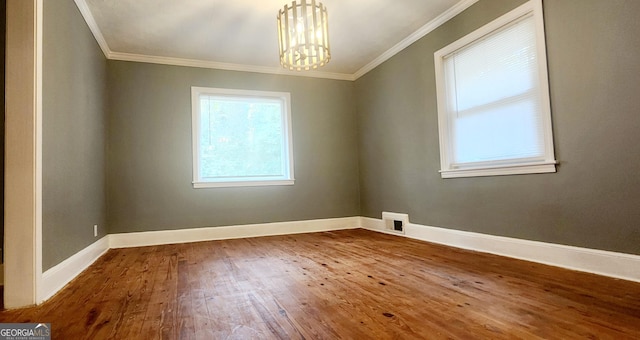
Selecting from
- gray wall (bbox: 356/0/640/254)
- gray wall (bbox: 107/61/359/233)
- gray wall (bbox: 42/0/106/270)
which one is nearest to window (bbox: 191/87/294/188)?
gray wall (bbox: 107/61/359/233)

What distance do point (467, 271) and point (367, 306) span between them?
1.02 meters

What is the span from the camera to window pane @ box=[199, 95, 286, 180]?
14.3ft

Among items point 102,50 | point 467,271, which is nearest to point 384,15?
point 467,271

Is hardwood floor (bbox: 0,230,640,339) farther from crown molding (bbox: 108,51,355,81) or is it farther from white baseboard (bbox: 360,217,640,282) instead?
crown molding (bbox: 108,51,355,81)

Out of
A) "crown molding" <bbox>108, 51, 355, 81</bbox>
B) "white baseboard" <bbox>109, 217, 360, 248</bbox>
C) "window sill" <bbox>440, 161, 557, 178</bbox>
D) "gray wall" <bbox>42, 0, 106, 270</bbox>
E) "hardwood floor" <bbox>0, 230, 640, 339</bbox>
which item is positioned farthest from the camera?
"crown molding" <bbox>108, 51, 355, 81</bbox>

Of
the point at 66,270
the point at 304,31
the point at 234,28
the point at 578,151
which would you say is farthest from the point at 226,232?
the point at 578,151

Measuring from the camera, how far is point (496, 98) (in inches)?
114

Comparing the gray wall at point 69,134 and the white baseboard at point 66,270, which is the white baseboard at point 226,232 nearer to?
the gray wall at point 69,134

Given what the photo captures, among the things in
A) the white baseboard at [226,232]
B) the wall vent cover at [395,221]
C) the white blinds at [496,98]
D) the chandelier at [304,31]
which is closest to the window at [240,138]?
the white baseboard at [226,232]

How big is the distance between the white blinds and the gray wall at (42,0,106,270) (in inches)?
134

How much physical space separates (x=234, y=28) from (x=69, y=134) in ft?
6.20

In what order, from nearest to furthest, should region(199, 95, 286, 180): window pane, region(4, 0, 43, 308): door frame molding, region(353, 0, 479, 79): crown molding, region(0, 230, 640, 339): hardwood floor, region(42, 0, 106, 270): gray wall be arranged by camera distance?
1. region(0, 230, 640, 339): hardwood floor
2. region(4, 0, 43, 308): door frame molding
3. region(42, 0, 106, 270): gray wall
4. region(353, 0, 479, 79): crown molding
5. region(199, 95, 286, 180): window pane

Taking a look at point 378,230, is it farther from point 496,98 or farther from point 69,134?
point 69,134

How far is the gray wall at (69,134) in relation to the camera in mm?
2092
